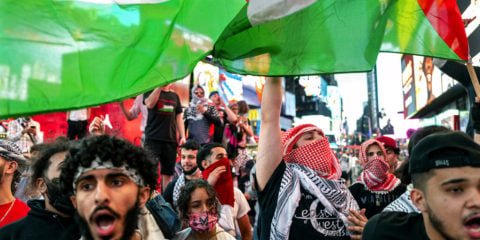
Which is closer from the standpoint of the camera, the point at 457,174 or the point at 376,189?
the point at 457,174

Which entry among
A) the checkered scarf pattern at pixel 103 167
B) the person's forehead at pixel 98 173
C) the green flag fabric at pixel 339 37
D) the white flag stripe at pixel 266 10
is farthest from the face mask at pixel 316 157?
the person's forehead at pixel 98 173

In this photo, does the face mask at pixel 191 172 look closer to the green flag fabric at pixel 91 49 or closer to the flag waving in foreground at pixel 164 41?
the flag waving in foreground at pixel 164 41

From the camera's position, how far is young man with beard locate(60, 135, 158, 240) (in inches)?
89.4

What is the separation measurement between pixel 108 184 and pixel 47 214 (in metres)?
0.78

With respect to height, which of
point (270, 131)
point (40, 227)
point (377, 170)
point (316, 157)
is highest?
point (270, 131)

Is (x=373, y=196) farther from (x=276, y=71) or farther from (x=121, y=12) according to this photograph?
(x=121, y=12)

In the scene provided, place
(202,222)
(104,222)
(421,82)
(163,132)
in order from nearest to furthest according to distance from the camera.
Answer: (104,222), (202,222), (163,132), (421,82)

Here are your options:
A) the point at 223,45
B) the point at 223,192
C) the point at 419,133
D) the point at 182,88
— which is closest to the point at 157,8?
the point at 223,45

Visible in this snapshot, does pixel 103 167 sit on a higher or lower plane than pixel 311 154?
lower

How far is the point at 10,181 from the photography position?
389cm

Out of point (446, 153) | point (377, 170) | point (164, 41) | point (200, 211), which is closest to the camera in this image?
point (446, 153)

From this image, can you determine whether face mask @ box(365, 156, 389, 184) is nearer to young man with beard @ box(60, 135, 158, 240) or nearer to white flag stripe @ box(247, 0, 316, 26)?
white flag stripe @ box(247, 0, 316, 26)

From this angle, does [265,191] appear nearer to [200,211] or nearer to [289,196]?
[289,196]

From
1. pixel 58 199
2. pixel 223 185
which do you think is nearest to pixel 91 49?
pixel 58 199
